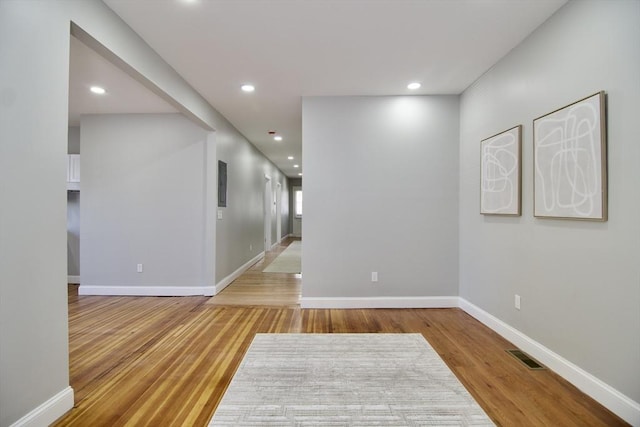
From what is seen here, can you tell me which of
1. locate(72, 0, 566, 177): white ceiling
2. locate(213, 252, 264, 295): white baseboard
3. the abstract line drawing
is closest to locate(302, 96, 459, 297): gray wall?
locate(72, 0, 566, 177): white ceiling

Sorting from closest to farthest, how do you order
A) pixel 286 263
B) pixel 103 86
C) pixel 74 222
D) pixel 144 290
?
1. pixel 103 86
2. pixel 144 290
3. pixel 74 222
4. pixel 286 263

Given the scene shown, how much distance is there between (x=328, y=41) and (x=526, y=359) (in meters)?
2.93

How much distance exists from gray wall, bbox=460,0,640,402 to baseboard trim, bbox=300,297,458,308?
0.61 meters

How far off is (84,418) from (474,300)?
3.39 m

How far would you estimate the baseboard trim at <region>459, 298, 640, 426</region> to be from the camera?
1678mm

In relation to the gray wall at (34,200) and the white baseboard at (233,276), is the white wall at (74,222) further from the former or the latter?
the gray wall at (34,200)

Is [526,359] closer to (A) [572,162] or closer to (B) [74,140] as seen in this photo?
(A) [572,162]

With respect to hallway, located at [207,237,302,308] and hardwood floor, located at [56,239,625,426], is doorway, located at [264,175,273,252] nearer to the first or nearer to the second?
hallway, located at [207,237,302,308]

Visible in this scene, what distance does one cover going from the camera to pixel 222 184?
4.51m

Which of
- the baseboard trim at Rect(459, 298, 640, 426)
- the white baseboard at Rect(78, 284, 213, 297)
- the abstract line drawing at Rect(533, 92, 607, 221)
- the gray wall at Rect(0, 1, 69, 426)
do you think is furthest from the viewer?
the white baseboard at Rect(78, 284, 213, 297)

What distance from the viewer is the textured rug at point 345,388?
169 centimetres

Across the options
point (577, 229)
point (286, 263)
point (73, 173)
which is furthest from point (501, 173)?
point (73, 173)

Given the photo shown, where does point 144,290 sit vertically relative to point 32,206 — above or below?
below

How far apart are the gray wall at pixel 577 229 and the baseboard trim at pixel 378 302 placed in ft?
→ 2.01
